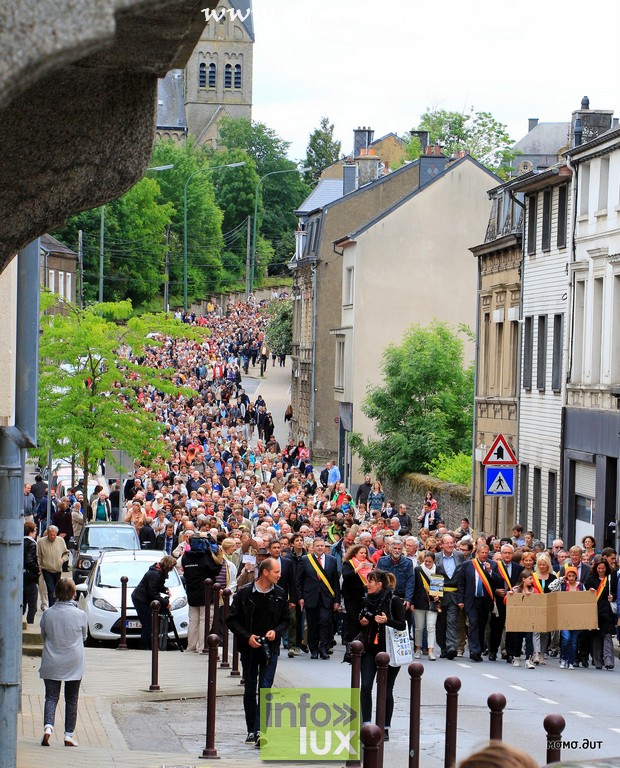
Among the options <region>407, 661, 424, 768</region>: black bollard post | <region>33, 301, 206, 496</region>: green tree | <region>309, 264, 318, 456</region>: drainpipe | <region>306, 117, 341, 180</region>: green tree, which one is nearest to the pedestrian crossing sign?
<region>33, 301, 206, 496</region>: green tree

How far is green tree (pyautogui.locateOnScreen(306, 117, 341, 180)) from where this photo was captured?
16675cm

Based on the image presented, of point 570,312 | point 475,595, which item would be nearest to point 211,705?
point 475,595

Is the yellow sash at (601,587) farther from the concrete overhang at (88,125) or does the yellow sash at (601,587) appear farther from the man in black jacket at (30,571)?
the concrete overhang at (88,125)

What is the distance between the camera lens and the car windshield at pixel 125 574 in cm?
2230

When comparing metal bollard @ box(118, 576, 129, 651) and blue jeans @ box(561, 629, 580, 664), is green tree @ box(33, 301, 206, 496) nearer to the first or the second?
metal bollard @ box(118, 576, 129, 651)

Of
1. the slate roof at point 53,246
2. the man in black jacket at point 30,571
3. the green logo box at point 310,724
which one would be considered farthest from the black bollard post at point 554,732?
the slate roof at point 53,246

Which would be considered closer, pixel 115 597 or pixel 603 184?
pixel 115 597

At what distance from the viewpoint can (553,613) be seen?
2017 centimetres

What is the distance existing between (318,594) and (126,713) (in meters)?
6.01

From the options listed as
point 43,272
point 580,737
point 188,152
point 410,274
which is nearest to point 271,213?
point 188,152

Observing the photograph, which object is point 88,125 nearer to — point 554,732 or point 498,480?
point 554,732

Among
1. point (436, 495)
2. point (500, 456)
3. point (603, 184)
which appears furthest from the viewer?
point (436, 495)

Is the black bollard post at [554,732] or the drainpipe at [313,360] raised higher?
the drainpipe at [313,360]

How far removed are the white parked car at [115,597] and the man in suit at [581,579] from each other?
18.7 feet
